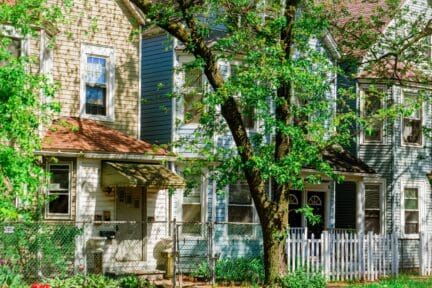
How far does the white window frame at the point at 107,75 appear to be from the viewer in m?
23.6

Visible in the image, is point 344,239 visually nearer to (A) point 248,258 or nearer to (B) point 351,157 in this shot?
(A) point 248,258

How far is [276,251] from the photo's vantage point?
1864 centimetres

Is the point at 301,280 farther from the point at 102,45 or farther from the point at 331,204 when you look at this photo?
the point at 102,45

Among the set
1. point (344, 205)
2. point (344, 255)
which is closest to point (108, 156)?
point (344, 255)

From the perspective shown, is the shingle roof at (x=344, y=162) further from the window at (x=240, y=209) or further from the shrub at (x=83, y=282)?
the shrub at (x=83, y=282)

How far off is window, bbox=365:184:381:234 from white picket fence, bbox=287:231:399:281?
394 cm

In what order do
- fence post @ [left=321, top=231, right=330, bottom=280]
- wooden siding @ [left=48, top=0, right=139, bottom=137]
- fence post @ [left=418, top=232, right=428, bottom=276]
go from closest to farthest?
wooden siding @ [left=48, top=0, right=139, bottom=137]
fence post @ [left=321, top=231, right=330, bottom=280]
fence post @ [left=418, top=232, right=428, bottom=276]

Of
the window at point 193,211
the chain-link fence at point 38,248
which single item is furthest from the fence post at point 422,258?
the chain-link fence at point 38,248

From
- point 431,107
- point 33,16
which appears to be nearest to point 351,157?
point 431,107

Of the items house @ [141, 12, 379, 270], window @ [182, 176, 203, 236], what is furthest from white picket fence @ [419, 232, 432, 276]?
window @ [182, 176, 203, 236]

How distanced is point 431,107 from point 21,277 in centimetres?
1971

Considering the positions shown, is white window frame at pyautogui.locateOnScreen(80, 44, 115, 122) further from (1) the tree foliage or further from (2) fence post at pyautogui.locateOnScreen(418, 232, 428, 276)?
(2) fence post at pyautogui.locateOnScreen(418, 232, 428, 276)

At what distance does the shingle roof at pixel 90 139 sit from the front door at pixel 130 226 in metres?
1.37

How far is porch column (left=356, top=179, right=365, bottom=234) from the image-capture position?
28570mm
